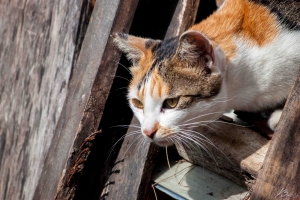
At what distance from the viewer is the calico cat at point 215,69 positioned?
1.92 meters

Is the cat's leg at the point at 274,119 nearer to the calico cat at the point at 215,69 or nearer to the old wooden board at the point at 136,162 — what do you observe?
the calico cat at the point at 215,69

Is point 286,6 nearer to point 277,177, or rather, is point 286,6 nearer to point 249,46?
point 249,46

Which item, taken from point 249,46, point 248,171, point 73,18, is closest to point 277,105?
point 249,46

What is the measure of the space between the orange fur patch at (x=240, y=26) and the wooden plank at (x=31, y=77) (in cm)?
65

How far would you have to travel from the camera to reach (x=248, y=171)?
175 cm

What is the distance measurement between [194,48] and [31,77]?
121 cm

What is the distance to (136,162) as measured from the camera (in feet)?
6.84

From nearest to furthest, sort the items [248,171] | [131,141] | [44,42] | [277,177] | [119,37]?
1. [277,177]
2. [248,171]
3. [119,37]
4. [131,141]
5. [44,42]

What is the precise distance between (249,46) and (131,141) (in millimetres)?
646

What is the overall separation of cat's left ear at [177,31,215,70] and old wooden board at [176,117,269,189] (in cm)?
29

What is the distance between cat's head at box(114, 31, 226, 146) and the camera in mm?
1899

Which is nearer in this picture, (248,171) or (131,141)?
(248,171)

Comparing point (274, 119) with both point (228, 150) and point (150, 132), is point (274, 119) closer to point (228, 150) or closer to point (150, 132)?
point (228, 150)

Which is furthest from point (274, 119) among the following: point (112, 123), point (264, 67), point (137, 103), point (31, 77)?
point (31, 77)
